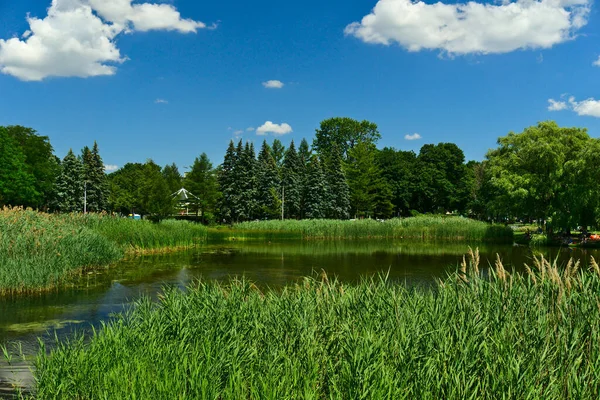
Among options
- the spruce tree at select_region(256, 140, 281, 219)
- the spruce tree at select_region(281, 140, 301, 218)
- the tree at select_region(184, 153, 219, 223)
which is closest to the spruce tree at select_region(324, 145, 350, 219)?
the spruce tree at select_region(281, 140, 301, 218)

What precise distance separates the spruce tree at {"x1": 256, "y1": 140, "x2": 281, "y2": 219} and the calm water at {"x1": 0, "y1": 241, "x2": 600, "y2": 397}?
80.9ft

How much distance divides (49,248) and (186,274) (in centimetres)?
516

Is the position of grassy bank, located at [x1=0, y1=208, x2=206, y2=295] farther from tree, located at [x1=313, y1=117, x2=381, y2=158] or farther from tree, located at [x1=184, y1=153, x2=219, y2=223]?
tree, located at [x1=313, y1=117, x2=381, y2=158]

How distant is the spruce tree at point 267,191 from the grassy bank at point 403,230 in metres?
15.2

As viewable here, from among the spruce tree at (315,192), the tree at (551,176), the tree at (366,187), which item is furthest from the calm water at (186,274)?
the tree at (366,187)

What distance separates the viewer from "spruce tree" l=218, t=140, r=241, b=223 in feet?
178

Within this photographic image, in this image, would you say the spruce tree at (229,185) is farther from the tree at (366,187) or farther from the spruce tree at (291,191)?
the tree at (366,187)

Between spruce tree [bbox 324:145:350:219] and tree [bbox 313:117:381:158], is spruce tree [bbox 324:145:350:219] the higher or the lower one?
the lower one

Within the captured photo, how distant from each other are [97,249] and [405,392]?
1691 centimetres

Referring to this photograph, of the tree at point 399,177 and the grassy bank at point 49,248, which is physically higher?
the tree at point 399,177

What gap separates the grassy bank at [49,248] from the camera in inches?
544

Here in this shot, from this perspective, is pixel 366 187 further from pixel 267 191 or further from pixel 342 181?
pixel 267 191

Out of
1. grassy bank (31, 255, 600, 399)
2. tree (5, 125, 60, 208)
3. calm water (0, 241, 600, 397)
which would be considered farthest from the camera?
tree (5, 125, 60, 208)

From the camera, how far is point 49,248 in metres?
15.9
